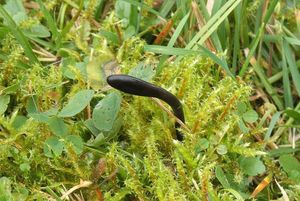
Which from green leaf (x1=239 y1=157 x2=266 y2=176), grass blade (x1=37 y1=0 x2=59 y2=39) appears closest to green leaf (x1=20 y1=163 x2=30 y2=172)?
grass blade (x1=37 y1=0 x2=59 y2=39)

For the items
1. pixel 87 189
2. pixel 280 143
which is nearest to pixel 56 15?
pixel 87 189

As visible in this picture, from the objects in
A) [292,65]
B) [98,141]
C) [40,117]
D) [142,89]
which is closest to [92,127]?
[98,141]

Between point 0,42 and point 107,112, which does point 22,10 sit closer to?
point 0,42

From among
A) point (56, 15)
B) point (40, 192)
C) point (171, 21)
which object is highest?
point (171, 21)

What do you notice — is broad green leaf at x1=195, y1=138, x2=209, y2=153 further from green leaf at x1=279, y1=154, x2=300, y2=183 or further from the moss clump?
green leaf at x1=279, y1=154, x2=300, y2=183

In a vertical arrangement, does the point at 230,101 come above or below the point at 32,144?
above

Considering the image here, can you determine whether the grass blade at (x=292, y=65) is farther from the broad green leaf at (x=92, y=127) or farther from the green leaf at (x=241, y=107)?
the broad green leaf at (x=92, y=127)
